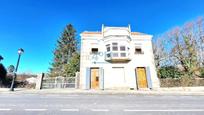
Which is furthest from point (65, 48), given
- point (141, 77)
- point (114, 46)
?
point (141, 77)

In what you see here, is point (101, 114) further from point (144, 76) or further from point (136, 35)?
point (136, 35)

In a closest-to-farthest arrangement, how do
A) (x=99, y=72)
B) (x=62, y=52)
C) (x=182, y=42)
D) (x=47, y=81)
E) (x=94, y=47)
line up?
(x=47, y=81) < (x=99, y=72) < (x=94, y=47) < (x=182, y=42) < (x=62, y=52)

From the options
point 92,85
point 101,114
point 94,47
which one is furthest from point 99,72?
point 101,114

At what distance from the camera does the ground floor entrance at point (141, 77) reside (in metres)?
17.8

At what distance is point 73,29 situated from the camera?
3878 cm

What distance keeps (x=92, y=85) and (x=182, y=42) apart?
52.4 feet

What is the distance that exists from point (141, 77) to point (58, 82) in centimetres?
1024

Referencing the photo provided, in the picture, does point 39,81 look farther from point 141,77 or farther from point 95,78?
point 141,77

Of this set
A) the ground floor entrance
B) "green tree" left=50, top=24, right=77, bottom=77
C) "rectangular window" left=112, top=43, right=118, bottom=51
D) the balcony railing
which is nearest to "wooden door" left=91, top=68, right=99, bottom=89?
the balcony railing

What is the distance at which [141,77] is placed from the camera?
1814 centimetres

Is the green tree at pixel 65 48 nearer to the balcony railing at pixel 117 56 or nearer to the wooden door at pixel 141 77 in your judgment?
the balcony railing at pixel 117 56

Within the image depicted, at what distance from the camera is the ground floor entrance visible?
17845mm

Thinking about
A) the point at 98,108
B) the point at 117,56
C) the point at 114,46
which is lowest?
the point at 98,108

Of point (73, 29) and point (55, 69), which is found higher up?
point (73, 29)
